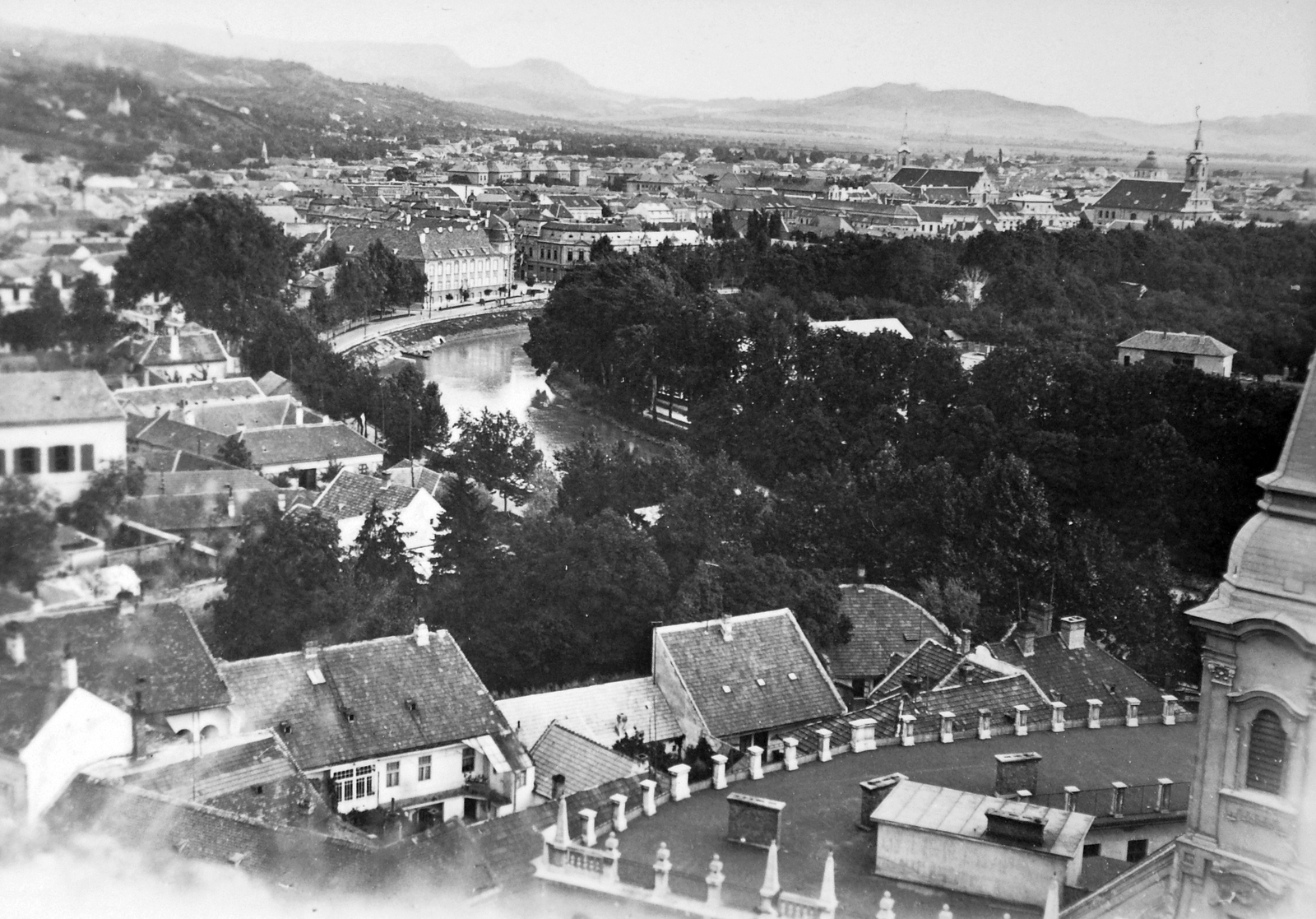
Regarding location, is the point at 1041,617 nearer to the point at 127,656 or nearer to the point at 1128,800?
the point at 1128,800

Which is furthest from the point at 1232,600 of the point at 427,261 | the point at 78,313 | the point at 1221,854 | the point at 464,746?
the point at 427,261

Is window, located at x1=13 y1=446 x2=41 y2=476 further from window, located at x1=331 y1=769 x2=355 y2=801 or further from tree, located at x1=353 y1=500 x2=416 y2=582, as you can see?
tree, located at x1=353 y1=500 x2=416 y2=582

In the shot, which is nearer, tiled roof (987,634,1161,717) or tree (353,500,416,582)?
tiled roof (987,634,1161,717)

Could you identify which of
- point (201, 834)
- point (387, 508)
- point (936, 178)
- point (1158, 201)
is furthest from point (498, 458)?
point (936, 178)

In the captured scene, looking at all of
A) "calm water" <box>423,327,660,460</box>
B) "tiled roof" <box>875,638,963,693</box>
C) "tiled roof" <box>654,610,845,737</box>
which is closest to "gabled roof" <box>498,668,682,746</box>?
"tiled roof" <box>654,610,845,737</box>

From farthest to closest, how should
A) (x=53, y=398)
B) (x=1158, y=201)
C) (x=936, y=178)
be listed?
(x=936, y=178) → (x=1158, y=201) → (x=53, y=398)

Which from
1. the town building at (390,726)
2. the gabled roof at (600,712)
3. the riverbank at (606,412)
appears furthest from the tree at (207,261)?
the riverbank at (606,412)
